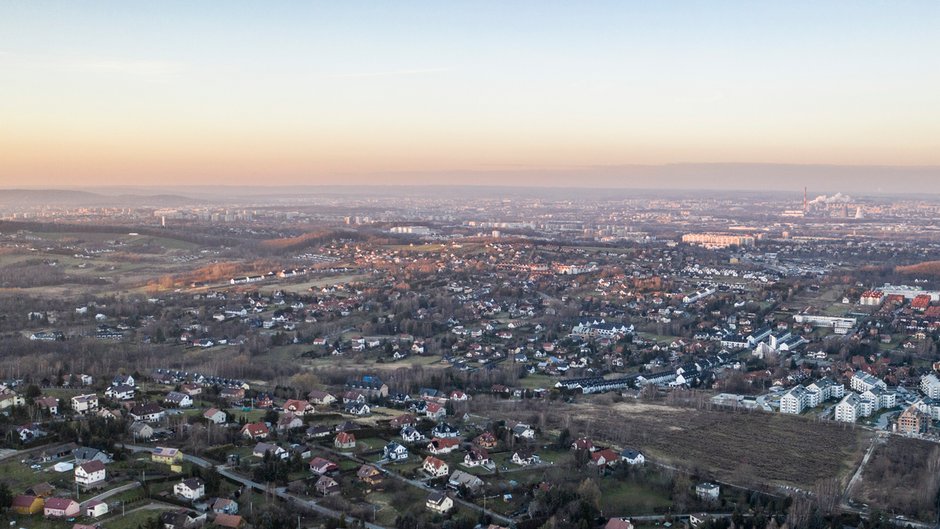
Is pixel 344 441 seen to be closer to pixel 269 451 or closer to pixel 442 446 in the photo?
pixel 269 451

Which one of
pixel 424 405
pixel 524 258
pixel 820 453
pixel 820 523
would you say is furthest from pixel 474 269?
pixel 820 523

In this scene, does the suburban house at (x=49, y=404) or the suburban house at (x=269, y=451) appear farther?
the suburban house at (x=49, y=404)

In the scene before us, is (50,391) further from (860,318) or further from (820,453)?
(860,318)

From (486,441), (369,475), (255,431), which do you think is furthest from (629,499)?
(255,431)

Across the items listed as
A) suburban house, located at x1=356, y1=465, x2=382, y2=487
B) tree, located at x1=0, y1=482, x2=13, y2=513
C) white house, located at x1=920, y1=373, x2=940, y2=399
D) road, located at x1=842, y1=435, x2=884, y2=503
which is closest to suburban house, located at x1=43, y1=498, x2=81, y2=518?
tree, located at x1=0, y1=482, x2=13, y2=513

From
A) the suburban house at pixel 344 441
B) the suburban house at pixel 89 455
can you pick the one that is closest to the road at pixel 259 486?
the suburban house at pixel 89 455

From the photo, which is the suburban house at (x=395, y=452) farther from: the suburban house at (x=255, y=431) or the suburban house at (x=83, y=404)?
the suburban house at (x=83, y=404)

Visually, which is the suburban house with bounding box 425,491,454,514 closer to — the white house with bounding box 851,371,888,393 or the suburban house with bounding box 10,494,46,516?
the suburban house with bounding box 10,494,46,516

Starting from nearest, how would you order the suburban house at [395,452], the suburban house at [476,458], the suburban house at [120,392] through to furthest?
the suburban house at [476,458] < the suburban house at [395,452] < the suburban house at [120,392]
